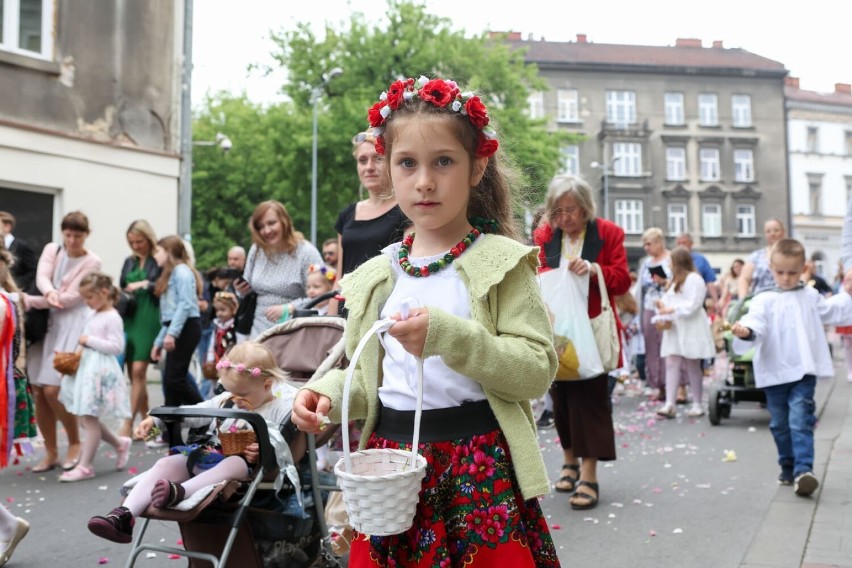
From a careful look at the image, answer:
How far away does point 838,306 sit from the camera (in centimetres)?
623

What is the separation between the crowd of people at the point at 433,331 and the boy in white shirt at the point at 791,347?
0.6 inches

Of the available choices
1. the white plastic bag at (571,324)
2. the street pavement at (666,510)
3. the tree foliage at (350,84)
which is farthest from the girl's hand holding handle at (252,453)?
the tree foliage at (350,84)

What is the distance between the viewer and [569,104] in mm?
55188

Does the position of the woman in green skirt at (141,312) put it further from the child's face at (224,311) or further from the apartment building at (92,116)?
the apartment building at (92,116)

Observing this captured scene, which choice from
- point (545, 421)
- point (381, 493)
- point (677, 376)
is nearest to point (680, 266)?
point (677, 376)

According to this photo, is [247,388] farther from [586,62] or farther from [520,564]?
[586,62]

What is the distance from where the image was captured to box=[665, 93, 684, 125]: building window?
184 feet

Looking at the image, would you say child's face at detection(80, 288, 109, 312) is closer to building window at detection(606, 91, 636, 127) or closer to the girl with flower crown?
the girl with flower crown

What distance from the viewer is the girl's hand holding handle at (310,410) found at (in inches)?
96.9

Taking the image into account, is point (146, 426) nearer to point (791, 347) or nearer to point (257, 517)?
point (257, 517)

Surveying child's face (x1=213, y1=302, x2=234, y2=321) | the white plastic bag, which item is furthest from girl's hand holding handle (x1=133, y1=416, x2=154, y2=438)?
child's face (x1=213, y1=302, x2=234, y2=321)

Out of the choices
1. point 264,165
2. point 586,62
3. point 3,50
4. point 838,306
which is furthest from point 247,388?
point 586,62

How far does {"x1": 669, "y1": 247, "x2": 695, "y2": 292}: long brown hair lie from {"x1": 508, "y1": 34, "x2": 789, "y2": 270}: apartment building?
4365 centimetres

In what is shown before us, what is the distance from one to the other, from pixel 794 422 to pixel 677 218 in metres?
51.2
